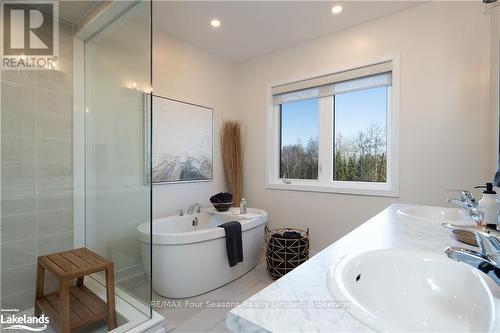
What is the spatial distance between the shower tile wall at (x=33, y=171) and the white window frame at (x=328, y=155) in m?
2.17

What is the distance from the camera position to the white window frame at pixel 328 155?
2.36 meters

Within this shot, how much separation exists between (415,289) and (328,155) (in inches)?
85.6

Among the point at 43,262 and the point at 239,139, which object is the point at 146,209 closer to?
the point at 43,262

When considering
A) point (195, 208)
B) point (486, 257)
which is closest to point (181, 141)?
point (195, 208)

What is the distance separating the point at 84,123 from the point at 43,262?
3.99 feet

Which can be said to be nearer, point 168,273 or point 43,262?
point 43,262

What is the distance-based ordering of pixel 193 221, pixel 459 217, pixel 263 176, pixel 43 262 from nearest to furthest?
pixel 459 217
pixel 43 262
pixel 193 221
pixel 263 176

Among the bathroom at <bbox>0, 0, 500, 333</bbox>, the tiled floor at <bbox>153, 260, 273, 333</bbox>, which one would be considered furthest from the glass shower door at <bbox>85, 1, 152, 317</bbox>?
the tiled floor at <bbox>153, 260, 273, 333</bbox>

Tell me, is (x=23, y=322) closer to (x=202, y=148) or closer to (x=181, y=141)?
(x=181, y=141)

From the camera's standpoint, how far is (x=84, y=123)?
229cm

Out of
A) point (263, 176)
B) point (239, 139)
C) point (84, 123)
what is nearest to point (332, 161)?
point (263, 176)

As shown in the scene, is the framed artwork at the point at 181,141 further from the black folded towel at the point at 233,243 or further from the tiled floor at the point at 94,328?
the tiled floor at the point at 94,328

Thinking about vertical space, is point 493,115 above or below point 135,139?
above

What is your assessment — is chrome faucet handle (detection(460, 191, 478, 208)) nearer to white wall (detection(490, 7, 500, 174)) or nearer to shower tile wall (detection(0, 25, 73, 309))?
white wall (detection(490, 7, 500, 174))
